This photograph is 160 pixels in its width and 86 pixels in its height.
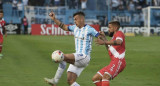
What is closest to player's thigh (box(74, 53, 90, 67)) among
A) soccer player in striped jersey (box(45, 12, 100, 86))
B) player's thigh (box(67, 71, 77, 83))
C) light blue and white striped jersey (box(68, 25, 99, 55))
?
soccer player in striped jersey (box(45, 12, 100, 86))

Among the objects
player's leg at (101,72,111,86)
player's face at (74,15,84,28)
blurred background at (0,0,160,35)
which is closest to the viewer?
player's leg at (101,72,111,86)

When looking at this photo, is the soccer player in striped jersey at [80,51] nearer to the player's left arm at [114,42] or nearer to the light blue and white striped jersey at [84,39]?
the light blue and white striped jersey at [84,39]

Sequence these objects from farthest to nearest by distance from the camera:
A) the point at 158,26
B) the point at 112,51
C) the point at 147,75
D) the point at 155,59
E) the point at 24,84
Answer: the point at 158,26, the point at 155,59, the point at 147,75, the point at 24,84, the point at 112,51

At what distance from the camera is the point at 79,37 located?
8836mm

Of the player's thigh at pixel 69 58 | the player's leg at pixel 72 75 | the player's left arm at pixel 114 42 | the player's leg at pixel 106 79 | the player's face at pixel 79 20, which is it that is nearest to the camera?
the player's left arm at pixel 114 42

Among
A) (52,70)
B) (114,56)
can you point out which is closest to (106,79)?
(114,56)

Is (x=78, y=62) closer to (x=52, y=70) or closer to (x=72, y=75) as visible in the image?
(x=72, y=75)

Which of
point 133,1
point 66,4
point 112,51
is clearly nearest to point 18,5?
point 66,4

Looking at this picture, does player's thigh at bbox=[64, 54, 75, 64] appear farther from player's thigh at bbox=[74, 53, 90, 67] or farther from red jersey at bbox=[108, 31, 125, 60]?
red jersey at bbox=[108, 31, 125, 60]

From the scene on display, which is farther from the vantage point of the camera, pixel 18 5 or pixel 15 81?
pixel 18 5

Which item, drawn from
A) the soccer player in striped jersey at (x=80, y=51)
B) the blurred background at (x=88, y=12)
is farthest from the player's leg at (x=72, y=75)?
the blurred background at (x=88, y=12)

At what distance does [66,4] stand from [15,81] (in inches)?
1283

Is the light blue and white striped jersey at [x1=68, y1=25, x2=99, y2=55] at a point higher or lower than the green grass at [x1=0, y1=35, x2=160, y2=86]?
higher

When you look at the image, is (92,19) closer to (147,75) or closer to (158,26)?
(158,26)
